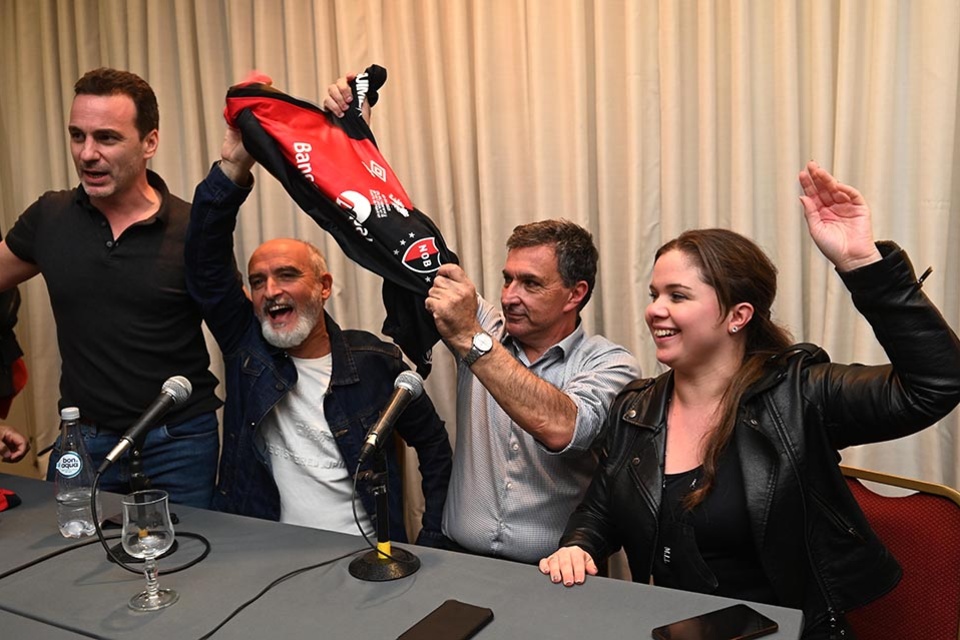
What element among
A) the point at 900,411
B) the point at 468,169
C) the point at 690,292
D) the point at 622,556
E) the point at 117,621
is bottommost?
the point at 622,556

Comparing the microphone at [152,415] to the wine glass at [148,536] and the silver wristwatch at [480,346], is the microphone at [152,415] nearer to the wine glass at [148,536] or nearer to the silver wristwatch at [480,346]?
the wine glass at [148,536]

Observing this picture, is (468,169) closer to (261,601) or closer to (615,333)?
(615,333)

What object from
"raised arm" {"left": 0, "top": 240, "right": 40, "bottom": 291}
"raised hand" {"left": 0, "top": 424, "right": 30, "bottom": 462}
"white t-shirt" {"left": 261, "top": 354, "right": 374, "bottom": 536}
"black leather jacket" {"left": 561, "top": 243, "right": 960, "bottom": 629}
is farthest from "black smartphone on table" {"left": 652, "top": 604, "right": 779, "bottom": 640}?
"raised arm" {"left": 0, "top": 240, "right": 40, "bottom": 291}

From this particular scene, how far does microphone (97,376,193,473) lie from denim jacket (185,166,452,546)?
53 centimetres

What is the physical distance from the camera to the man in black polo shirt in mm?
2227

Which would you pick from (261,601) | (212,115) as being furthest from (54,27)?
(261,601)

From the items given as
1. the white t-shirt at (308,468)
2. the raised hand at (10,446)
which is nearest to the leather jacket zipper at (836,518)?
the white t-shirt at (308,468)

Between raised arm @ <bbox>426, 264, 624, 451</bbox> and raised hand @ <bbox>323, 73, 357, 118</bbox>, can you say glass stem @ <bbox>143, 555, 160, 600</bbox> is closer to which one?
raised arm @ <bbox>426, 264, 624, 451</bbox>

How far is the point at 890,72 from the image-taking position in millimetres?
2119

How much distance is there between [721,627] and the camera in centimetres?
128

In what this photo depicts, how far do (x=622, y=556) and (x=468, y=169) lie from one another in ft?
4.54

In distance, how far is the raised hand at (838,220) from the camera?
4.99 feet

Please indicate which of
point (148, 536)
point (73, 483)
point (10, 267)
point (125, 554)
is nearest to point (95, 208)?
point (10, 267)

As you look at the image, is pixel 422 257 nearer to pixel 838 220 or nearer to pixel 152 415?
pixel 152 415
